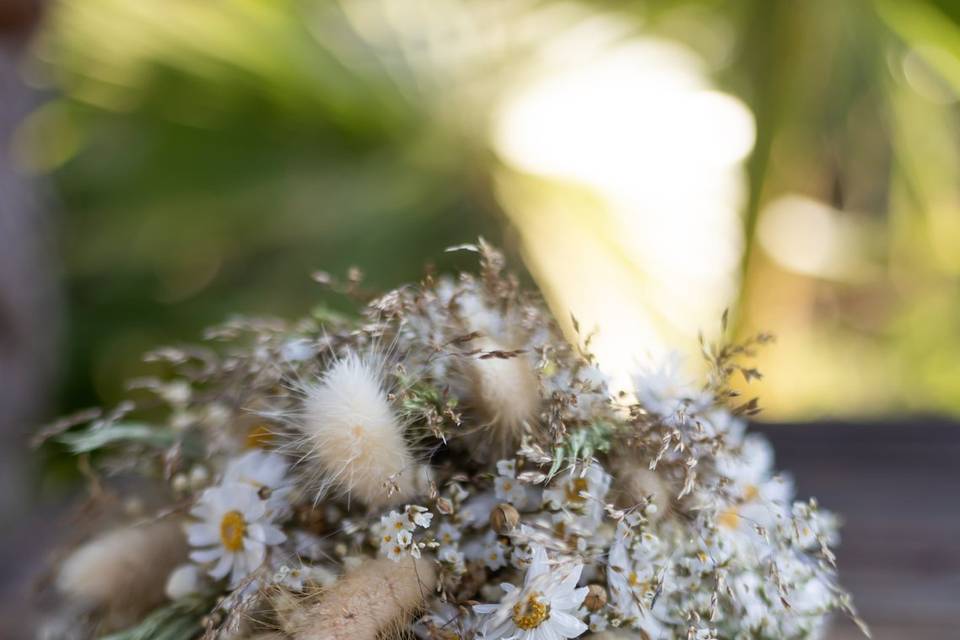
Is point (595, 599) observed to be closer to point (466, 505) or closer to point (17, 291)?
point (466, 505)

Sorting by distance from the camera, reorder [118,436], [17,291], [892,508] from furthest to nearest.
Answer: [17,291] < [892,508] < [118,436]

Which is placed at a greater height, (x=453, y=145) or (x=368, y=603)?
(x=453, y=145)

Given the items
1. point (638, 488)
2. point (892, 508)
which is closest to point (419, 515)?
point (638, 488)

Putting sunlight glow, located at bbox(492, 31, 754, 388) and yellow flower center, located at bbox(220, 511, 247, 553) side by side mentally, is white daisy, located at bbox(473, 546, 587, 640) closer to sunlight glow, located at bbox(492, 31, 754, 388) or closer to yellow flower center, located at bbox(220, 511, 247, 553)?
yellow flower center, located at bbox(220, 511, 247, 553)

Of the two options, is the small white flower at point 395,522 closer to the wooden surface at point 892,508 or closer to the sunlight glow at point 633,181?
the wooden surface at point 892,508

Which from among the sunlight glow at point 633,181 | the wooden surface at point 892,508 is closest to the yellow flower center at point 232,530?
the wooden surface at point 892,508
